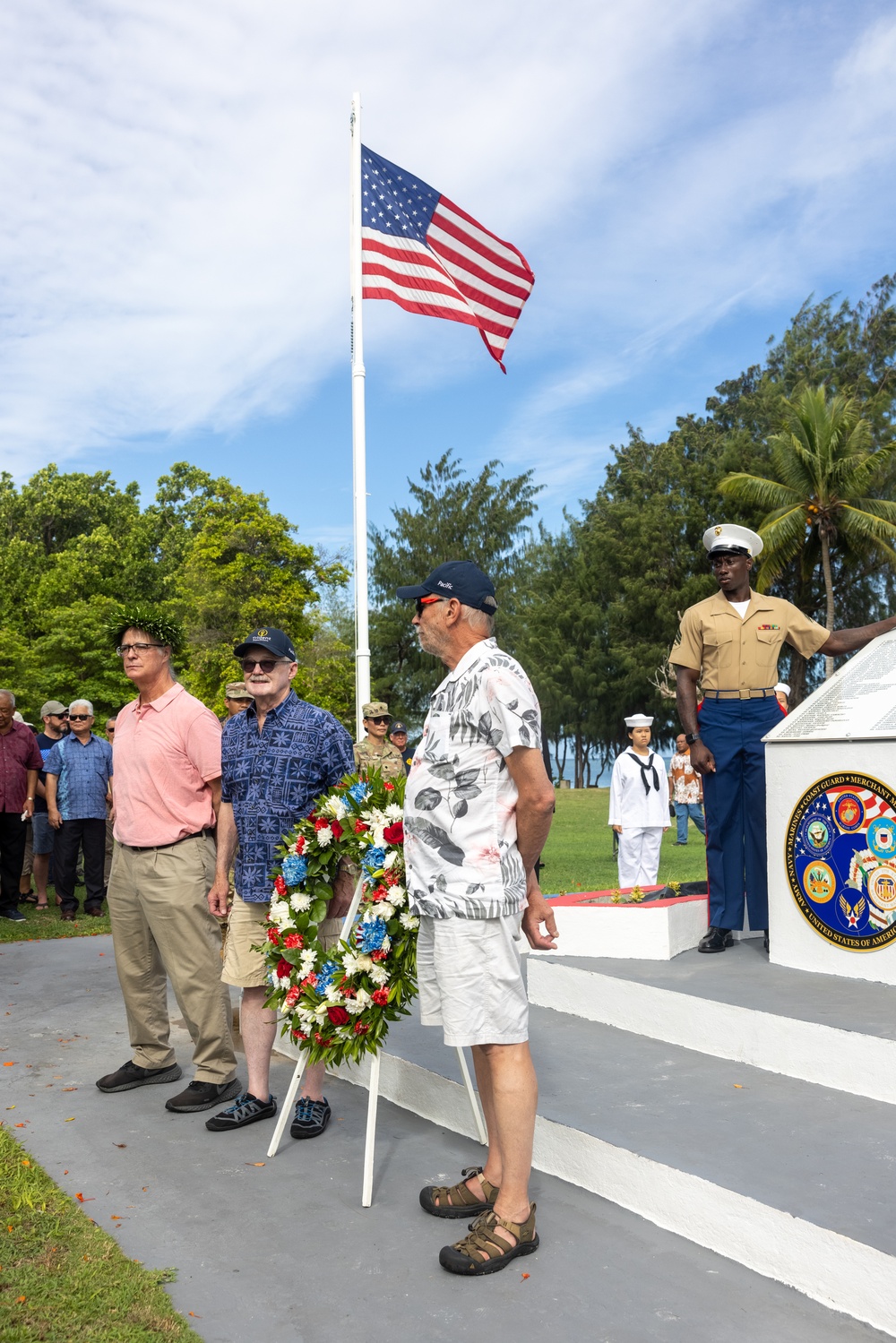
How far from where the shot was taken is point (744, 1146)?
11.6 feet

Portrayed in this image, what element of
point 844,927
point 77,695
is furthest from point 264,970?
point 77,695

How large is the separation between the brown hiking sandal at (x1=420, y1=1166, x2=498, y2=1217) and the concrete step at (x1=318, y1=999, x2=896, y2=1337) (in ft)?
1.15

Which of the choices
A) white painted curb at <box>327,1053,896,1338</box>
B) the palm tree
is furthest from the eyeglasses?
the palm tree

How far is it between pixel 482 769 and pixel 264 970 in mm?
1719

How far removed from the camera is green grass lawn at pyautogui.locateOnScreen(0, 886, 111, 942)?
8961 mm

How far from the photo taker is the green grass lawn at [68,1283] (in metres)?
2.79

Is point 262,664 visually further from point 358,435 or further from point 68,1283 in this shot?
point 358,435

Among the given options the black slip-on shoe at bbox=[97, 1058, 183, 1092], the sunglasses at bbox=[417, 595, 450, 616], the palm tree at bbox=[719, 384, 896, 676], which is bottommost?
the black slip-on shoe at bbox=[97, 1058, 183, 1092]

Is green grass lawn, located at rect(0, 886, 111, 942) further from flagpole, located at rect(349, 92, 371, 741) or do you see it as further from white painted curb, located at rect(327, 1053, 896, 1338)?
white painted curb, located at rect(327, 1053, 896, 1338)

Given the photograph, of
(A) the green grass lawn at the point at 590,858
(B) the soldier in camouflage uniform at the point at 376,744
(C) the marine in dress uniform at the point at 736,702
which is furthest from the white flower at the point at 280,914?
(A) the green grass lawn at the point at 590,858

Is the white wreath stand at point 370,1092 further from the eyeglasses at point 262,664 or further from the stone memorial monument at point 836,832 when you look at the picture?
the stone memorial monument at point 836,832

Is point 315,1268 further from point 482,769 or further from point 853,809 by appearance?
point 853,809

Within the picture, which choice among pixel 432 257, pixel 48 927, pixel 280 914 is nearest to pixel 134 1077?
pixel 280 914

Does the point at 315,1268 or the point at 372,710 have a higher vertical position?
the point at 372,710
